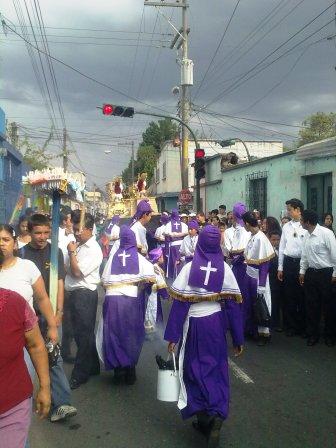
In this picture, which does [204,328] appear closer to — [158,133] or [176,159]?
[176,159]

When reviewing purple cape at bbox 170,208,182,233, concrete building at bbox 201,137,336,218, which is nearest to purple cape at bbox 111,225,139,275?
purple cape at bbox 170,208,182,233

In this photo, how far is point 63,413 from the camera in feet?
16.6

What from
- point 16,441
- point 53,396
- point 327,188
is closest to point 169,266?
point 327,188

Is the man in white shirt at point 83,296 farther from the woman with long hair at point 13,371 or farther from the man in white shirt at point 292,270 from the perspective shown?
the man in white shirt at point 292,270

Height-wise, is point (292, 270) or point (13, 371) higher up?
point (13, 371)

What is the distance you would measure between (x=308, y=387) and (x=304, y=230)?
3.07 meters

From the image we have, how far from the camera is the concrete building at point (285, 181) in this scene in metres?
15.2

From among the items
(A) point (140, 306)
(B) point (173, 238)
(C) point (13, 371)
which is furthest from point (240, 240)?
(C) point (13, 371)

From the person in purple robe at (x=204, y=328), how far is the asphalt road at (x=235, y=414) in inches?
15.0

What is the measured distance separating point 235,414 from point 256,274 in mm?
3203

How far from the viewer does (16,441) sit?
Result: 9.69ft

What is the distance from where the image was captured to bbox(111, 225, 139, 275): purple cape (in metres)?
6.18

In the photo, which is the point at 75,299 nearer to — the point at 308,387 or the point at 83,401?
the point at 83,401

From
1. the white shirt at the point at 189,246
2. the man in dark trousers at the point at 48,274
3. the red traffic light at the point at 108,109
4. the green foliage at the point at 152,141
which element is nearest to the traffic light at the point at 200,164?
the red traffic light at the point at 108,109
